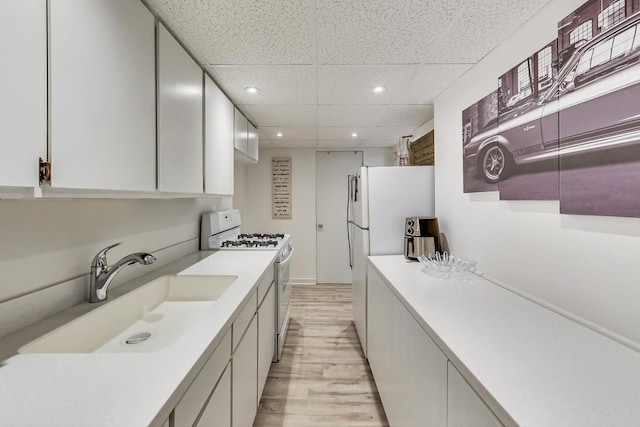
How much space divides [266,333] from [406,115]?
7.69ft

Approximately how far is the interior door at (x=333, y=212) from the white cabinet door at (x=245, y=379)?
9.70 feet

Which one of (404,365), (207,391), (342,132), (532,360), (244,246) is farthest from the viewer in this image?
(342,132)

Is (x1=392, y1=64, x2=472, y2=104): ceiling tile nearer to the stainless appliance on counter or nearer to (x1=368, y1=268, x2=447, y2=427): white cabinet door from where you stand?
(x1=368, y1=268, x2=447, y2=427): white cabinet door

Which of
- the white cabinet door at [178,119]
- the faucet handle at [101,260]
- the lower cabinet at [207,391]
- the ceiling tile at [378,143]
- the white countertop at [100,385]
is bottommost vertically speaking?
the lower cabinet at [207,391]

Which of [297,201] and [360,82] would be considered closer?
[360,82]

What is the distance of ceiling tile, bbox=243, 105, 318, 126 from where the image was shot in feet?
8.24

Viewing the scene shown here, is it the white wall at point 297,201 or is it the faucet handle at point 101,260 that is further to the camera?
the white wall at point 297,201

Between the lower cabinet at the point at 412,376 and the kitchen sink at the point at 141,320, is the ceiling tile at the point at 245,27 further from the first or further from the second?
the lower cabinet at the point at 412,376

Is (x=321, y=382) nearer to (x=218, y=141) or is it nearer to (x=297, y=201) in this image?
(x=218, y=141)

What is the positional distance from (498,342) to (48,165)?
1.41 m

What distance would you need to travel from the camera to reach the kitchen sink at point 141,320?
A: 972mm

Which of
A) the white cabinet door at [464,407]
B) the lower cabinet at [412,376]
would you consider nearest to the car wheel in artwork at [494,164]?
the lower cabinet at [412,376]

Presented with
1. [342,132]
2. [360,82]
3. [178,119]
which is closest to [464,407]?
[178,119]

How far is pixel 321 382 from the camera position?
2.13 metres
